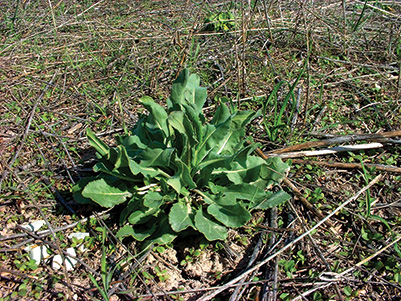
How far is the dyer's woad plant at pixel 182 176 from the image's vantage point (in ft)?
6.96

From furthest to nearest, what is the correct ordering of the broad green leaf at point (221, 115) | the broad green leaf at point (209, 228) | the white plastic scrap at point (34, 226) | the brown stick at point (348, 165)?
the brown stick at point (348, 165) < the broad green leaf at point (221, 115) < the white plastic scrap at point (34, 226) < the broad green leaf at point (209, 228)

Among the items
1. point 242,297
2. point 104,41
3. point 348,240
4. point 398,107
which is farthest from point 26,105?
point 398,107

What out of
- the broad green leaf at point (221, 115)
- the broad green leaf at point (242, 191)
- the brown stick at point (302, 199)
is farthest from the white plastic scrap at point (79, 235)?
the brown stick at point (302, 199)

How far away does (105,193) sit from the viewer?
2.19m

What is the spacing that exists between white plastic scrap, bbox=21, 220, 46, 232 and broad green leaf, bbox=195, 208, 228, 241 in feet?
3.15

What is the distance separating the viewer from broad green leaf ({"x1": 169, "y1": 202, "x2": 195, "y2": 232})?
2023 mm

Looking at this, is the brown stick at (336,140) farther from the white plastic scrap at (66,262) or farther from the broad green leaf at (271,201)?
the white plastic scrap at (66,262)

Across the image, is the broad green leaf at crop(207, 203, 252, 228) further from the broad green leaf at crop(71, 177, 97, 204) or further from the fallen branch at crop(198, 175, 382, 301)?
the broad green leaf at crop(71, 177, 97, 204)

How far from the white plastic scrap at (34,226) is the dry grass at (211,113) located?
0.04 m

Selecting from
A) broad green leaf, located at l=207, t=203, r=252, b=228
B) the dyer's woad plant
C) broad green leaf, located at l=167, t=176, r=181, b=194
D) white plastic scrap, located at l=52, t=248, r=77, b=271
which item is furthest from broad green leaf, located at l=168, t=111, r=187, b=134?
white plastic scrap, located at l=52, t=248, r=77, b=271

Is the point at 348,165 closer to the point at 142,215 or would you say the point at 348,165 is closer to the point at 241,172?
the point at 241,172

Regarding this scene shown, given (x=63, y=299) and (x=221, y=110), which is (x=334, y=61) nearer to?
(x=221, y=110)

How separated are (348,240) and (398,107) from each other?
151cm

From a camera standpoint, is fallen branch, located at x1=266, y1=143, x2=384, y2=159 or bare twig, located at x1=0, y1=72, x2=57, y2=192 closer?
bare twig, located at x1=0, y1=72, x2=57, y2=192
